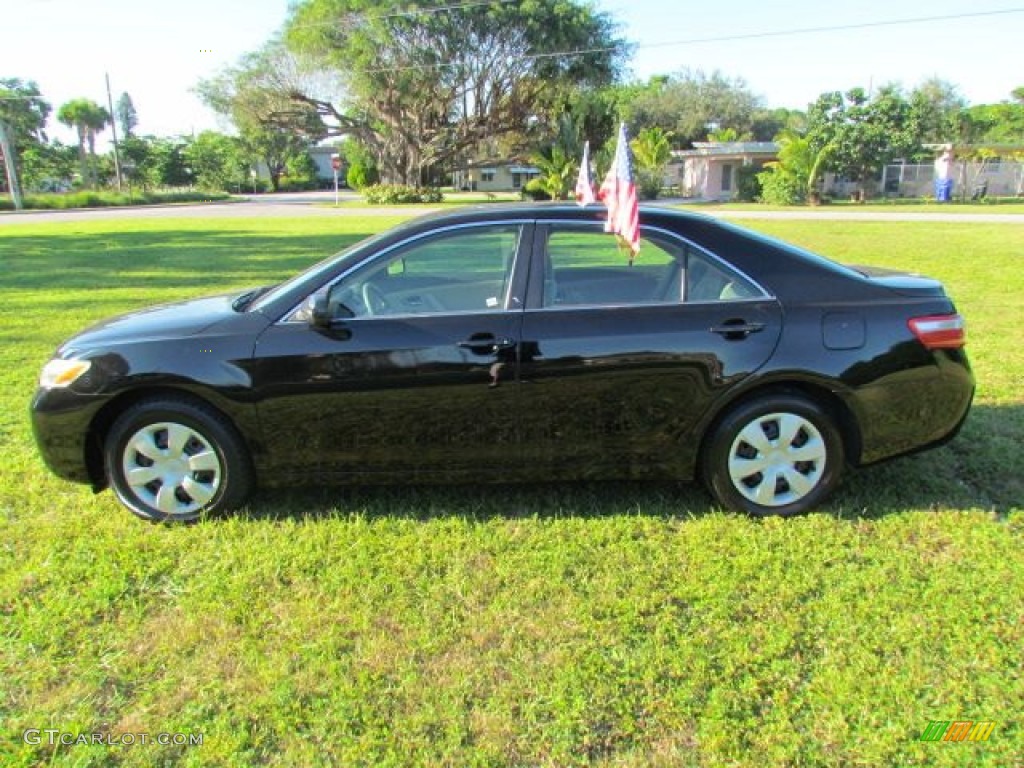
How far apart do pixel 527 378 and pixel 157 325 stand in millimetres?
1903

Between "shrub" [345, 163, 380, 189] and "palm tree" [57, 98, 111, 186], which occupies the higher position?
"palm tree" [57, 98, 111, 186]

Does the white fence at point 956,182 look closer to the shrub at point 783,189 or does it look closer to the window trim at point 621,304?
the shrub at point 783,189

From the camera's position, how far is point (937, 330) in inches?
143

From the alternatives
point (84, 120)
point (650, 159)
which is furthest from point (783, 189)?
point (84, 120)

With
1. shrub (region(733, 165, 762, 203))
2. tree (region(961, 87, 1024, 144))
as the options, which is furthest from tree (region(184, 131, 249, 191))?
tree (region(961, 87, 1024, 144))

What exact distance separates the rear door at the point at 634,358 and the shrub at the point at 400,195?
1598 inches

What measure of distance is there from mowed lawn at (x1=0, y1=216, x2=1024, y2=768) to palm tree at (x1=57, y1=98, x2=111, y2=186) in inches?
2858

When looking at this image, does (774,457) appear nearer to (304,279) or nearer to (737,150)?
(304,279)

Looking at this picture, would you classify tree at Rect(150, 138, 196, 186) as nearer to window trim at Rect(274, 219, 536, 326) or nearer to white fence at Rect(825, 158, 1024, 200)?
white fence at Rect(825, 158, 1024, 200)

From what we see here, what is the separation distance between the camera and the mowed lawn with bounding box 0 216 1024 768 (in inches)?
93.3

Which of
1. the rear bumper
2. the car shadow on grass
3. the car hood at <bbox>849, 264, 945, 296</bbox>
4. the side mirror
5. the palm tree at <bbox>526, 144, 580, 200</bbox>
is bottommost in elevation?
the car shadow on grass

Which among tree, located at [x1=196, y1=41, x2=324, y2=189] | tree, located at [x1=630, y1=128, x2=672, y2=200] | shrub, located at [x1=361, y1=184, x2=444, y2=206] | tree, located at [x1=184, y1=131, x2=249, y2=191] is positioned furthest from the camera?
tree, located at [x1=184, y1=131, x2=249, y2=191]

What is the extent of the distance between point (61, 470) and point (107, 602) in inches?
38.0

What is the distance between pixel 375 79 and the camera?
42250 millimetres
